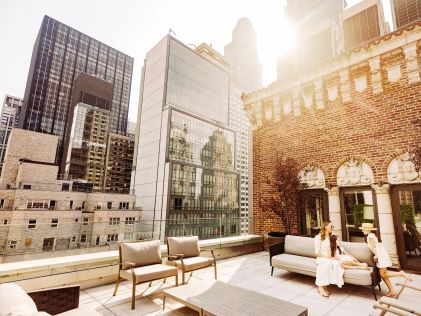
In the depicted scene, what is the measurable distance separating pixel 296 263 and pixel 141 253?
3.38 meters

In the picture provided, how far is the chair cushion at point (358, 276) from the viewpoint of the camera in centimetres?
429

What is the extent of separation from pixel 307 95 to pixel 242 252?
591 cm

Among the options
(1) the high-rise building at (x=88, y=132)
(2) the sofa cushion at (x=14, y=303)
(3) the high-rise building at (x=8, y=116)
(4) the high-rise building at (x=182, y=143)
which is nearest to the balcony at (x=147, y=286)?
(2) the sofa cushion at (x=14, y=303)

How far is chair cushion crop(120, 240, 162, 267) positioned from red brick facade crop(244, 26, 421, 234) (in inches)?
201

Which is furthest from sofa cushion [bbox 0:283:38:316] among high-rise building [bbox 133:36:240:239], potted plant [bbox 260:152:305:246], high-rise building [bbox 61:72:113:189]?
high-rise building [bbox 61:72:113:189]

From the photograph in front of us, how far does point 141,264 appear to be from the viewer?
4.54m

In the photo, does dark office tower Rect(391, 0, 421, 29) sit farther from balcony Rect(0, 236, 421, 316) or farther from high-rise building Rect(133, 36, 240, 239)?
high-rise building Rect(133, 36, 240, 239)

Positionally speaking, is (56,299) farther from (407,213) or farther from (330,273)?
(407,213)

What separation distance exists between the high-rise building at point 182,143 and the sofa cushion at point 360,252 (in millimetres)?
48729

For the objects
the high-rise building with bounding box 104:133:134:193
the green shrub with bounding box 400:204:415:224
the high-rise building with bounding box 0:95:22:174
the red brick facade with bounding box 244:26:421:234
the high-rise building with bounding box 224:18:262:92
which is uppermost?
the high-rise building with bounding box 224:18:262:92

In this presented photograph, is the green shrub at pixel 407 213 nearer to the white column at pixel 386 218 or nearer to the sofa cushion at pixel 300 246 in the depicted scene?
the white column at pixel 386 218

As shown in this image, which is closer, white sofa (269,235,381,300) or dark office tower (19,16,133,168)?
white sofa (269,235,381,300)

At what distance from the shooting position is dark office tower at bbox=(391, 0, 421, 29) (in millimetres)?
7723

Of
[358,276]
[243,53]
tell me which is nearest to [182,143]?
[358,276]
